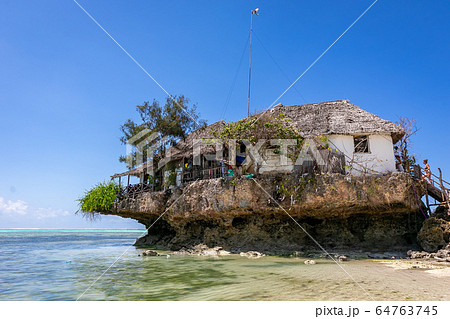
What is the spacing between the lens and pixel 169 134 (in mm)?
20109

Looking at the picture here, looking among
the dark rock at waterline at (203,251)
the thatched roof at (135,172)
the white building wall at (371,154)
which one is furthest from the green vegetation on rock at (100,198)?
the white building wall at (371,154)

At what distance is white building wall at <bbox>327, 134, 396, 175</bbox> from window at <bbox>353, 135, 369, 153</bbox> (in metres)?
0.22

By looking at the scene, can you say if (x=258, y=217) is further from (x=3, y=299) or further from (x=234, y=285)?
(x=3, y=299)

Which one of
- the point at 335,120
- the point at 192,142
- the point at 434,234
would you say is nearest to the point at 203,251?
the point at 192,142

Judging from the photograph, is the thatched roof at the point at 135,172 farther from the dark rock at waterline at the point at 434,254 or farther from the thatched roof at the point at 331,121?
the dark rock at waterline at the point at 434,254

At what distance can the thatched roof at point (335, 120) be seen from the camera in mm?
14367

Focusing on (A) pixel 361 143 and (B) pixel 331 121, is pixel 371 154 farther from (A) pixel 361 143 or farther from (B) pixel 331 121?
(B) pixel 331 121

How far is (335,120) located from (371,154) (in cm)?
247

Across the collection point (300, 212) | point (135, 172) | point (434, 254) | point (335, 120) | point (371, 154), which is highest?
point (335, 120)

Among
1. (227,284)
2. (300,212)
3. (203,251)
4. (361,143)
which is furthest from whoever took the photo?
(203,251)

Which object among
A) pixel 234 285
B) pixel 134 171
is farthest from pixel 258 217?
pixel 134 171

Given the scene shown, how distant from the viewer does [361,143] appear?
48.1ft

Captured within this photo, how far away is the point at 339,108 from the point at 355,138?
223 cm

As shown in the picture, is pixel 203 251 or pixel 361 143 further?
pixel 203 251
